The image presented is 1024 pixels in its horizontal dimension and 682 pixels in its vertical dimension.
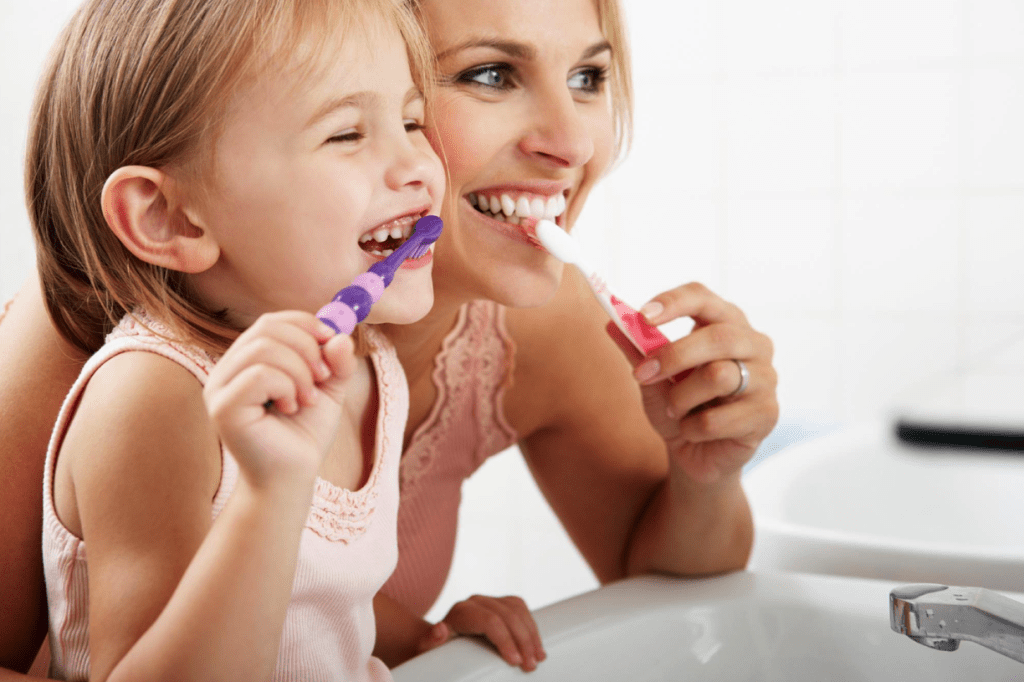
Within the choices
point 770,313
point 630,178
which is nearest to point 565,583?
point 770,313

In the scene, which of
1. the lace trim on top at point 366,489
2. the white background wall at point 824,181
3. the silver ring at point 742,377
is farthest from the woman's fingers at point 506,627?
the white background wall at point 824,181

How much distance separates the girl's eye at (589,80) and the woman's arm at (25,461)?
38 cm

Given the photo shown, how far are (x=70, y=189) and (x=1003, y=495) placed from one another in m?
0.86

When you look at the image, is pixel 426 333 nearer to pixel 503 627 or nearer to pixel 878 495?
pixel 503 627

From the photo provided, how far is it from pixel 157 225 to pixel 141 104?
62 mm

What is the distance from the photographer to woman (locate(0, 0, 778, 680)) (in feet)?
2.14

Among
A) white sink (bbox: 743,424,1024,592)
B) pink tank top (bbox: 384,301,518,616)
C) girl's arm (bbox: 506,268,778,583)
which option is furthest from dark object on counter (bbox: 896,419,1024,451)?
pink tank top (bbox: 384,301,518,616)

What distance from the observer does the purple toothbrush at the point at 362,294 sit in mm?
458

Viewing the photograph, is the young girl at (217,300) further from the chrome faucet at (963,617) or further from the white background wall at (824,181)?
the white background wall at (824,181)

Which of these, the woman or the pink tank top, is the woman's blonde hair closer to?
the woman

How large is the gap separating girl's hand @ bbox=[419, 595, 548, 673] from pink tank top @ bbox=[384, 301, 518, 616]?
0.19m

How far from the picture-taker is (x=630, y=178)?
206 centimetres

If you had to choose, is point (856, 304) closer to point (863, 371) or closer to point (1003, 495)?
point (863, 371)

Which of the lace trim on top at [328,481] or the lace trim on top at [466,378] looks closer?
the lace trim on top at [328,481]
